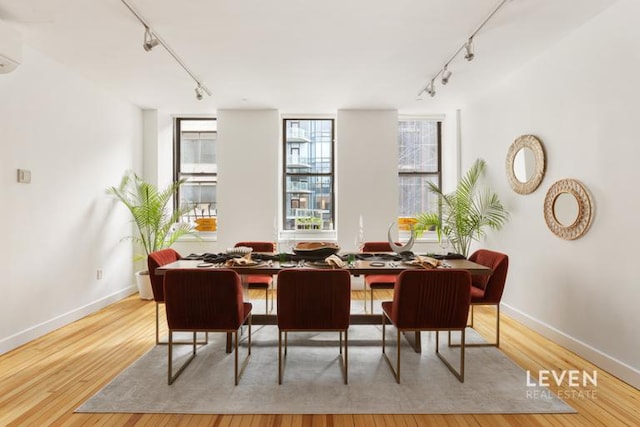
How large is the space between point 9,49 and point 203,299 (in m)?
2.61

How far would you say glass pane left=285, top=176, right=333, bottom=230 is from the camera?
589cm

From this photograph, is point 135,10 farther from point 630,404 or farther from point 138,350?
point 630,404

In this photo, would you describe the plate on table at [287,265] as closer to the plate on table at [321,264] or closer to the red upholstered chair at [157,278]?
the plate on table at [321,264]

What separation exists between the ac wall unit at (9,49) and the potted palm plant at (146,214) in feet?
6.41

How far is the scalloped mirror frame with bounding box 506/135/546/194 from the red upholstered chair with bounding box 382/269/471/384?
1.86 metres

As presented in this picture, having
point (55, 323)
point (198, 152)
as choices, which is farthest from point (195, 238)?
point (55, 323)

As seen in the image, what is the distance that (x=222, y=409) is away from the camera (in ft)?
7.11

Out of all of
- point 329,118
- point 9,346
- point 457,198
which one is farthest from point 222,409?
point 329,118

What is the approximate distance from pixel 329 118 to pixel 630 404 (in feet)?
16.2

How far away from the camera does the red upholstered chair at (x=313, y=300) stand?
2.43m

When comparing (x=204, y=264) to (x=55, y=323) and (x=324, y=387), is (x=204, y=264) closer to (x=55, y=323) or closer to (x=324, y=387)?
(x=324, y=387)

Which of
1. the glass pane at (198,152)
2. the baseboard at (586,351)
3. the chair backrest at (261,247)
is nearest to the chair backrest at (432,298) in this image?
the baseboard at (586,351)

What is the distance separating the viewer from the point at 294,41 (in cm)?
330

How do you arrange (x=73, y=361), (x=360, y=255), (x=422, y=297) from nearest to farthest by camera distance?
(x=422, y=297) < (x=73, y=361) < (x=360, y=255)
